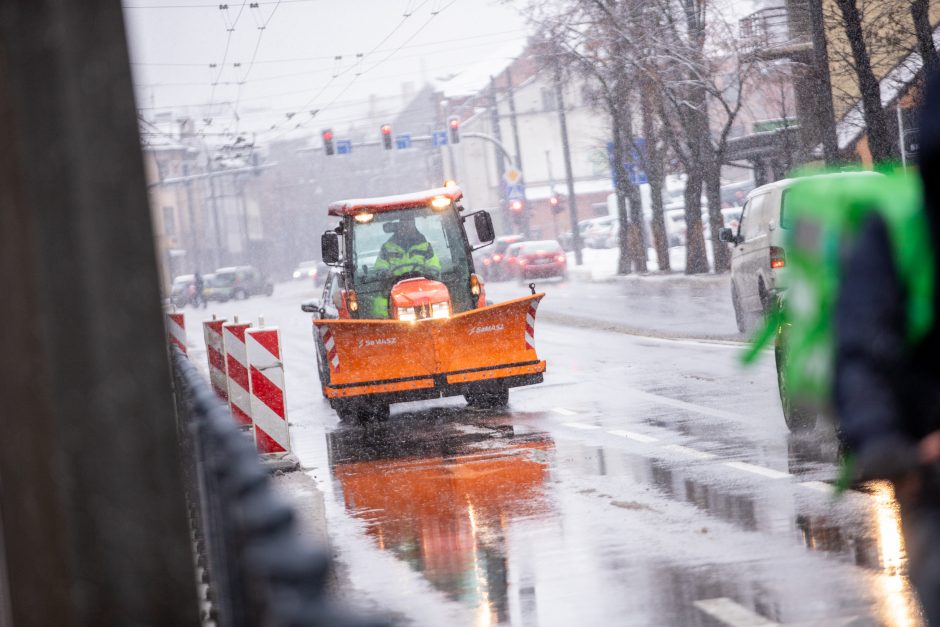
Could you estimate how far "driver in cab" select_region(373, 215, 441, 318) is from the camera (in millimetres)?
16594

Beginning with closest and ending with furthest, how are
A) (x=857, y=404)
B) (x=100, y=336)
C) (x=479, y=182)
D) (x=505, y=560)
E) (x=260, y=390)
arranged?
(x=857, y=404) → (x=100, y=336) → (x=505, y=560) → (x=260, y=390) → (x=479, y=182)

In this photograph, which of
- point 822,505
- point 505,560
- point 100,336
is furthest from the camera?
point 822,505

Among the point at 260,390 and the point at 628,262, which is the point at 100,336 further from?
the point at 628,262

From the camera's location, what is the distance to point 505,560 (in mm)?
7652

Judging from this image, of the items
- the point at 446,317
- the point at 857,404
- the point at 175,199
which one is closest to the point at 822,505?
the point at 857,404

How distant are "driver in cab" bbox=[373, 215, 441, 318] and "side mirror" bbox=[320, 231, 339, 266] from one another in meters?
0.51

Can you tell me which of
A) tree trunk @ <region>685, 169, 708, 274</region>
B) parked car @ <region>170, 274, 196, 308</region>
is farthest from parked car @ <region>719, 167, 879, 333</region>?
parked car @ <region>170, 274, 196, 308</region>

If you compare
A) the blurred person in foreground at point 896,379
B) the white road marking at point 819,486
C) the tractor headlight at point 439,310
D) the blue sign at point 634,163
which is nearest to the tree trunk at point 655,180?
the blue sign at point 634,163

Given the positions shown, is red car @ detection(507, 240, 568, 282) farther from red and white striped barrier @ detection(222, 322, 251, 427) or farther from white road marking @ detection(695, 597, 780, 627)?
white road marking @ detection(695, 597, 780, 627)

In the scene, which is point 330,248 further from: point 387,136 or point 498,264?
point 498,264

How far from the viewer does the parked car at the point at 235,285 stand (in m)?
68.8

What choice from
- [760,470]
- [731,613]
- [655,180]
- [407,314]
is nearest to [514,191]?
[655,180]

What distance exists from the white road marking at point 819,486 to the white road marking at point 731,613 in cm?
272

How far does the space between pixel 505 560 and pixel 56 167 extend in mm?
5169
